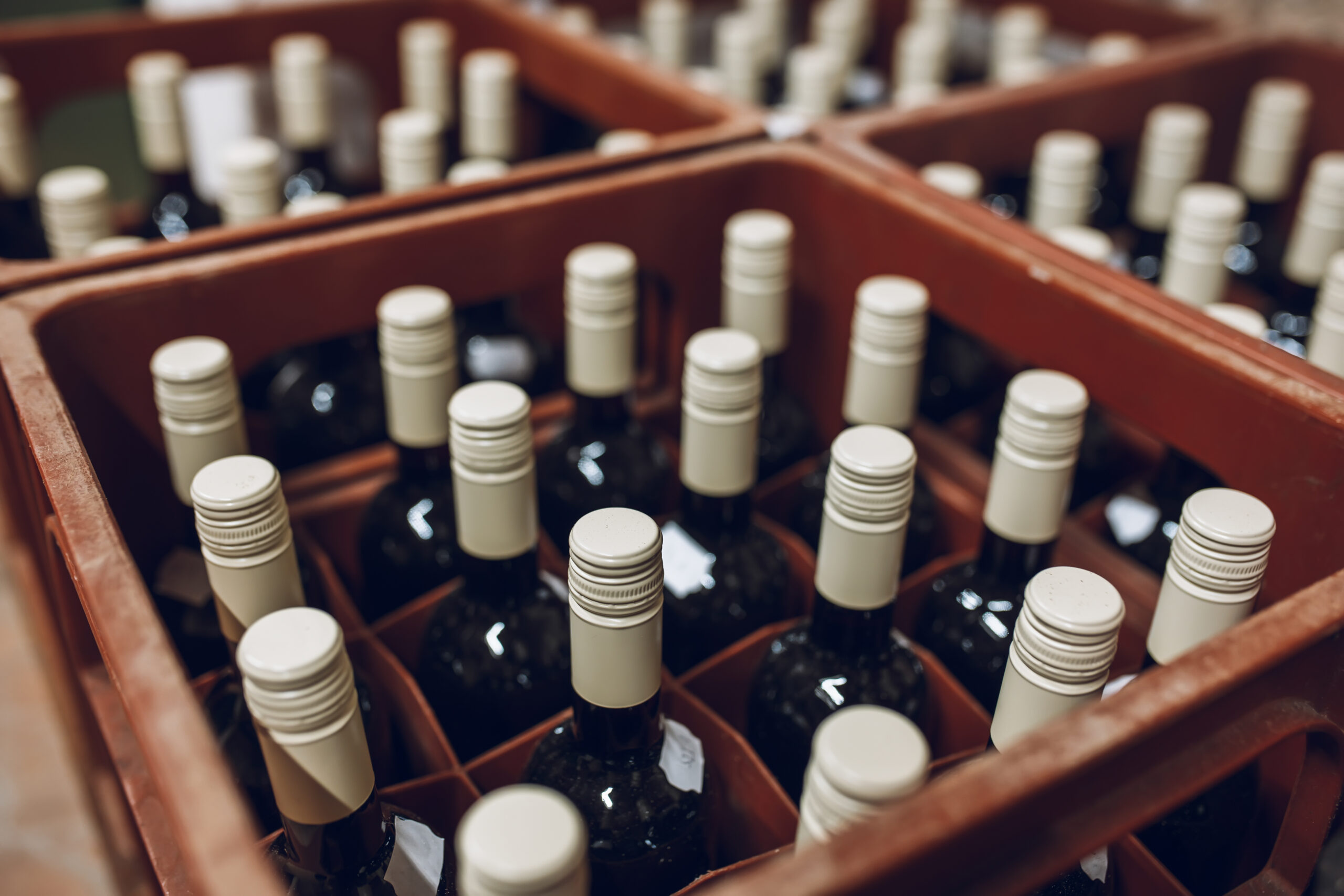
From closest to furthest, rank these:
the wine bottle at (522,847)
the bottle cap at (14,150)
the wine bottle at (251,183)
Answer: the wine bottle at (522,847)
the wine bottle at (251,183)
the bottle cap at (14,150)

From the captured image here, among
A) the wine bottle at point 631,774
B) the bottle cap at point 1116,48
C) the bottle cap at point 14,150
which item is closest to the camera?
the wine bottle at point 631,774

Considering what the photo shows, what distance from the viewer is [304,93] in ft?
3.14

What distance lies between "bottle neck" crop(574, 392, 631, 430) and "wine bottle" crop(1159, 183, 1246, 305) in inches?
14.1

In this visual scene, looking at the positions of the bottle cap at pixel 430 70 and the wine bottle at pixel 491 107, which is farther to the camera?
the bottle cap at pixel 430 70

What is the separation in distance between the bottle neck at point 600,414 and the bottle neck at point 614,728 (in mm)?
230

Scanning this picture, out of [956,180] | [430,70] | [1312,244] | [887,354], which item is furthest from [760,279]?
[430,70]

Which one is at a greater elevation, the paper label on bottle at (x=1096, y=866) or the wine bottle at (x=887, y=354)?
the wine bottle at (x=887, y=354)

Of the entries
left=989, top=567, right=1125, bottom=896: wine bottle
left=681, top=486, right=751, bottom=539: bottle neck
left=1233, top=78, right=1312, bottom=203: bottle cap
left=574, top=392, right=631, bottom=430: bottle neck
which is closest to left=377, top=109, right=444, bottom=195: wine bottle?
left=574, top=392, right=631, bottom=430: bottle neck

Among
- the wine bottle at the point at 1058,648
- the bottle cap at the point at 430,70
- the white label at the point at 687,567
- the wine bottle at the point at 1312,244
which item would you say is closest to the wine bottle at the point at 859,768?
the wine bottle at the point at 1058,648

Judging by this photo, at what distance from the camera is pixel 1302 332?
0.85 m

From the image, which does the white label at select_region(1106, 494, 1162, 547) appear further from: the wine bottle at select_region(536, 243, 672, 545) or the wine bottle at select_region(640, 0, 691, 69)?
the wine bottle at select_region(640, 0, 691, 69)

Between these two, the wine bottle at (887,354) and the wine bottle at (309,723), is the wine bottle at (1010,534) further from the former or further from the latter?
the wine bottle at (309,723)

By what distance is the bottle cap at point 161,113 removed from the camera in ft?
2.90

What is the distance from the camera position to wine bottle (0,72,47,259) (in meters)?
0.89
